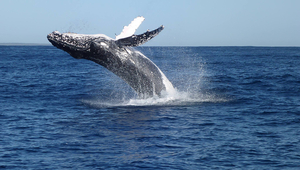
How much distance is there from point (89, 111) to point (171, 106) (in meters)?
3.52

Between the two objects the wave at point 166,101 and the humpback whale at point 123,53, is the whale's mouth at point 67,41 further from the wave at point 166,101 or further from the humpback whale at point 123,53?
the wave at point 166,101

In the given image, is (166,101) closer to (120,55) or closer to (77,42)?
(120,55)

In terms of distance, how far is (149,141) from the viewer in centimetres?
1124

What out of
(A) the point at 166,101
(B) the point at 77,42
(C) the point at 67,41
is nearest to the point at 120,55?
(B) the point at 77,42

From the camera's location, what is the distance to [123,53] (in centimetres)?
1600

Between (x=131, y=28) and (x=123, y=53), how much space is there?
1.38 metres

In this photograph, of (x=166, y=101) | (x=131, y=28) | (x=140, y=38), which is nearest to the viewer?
(x=140, y=38)

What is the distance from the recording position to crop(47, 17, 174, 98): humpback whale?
1491cm

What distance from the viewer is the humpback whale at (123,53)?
14914 mm

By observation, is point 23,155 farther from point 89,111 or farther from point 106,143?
point 89,111

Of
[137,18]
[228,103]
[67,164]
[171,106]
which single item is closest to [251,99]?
[228,103]

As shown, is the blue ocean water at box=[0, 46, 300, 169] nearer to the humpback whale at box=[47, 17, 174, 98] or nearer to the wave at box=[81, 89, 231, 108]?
the wave at box=[81, 89, 231, 108]

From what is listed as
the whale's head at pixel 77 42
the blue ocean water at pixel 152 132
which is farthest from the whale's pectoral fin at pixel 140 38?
the blue ocean water at pixel 152 132

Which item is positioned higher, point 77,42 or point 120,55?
point 77,42
